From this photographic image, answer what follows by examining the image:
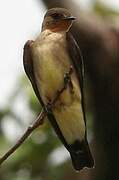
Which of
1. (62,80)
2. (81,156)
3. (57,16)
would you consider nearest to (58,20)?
(57,16)

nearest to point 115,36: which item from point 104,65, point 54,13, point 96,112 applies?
point 104,65

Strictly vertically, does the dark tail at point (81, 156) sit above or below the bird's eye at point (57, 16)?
below

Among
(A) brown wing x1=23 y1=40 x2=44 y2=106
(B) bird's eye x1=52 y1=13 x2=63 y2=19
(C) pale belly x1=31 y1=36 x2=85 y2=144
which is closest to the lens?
(C) pale belly x1=31 y1=36 x2=85 y2=144

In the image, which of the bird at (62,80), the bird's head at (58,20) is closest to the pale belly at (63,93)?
the bird at (62,80)

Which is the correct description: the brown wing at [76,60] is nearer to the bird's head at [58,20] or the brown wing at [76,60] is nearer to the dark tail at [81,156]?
the bird's head at [58,20]

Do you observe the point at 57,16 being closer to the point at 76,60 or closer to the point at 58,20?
the point at 58,20

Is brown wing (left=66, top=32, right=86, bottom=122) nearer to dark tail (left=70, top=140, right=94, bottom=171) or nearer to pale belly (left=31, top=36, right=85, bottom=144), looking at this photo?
pale belly (left=31, top=36, right=85, bottom=144)

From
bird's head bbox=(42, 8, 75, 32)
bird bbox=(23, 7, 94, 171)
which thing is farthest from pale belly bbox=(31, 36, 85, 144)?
bird's head bbox=(42, 8, 75, 32)
